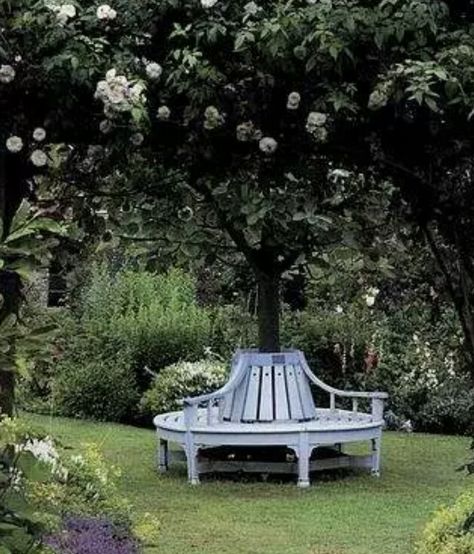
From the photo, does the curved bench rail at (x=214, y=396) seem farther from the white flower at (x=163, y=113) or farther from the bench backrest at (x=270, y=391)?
the white flower at (x=163, y=113)

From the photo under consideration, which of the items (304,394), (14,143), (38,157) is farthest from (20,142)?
(304,394)

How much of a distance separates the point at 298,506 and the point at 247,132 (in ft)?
13.8

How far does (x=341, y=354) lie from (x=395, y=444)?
158cm

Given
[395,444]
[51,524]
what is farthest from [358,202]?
[395,444]

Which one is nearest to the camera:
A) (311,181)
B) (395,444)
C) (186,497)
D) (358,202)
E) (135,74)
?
(135,74)

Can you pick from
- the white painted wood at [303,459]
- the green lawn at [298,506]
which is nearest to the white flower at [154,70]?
the green lawn at [298,506]

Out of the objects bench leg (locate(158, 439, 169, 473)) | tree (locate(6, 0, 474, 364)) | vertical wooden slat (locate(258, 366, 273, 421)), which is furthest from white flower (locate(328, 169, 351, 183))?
bench leg (locate(158, 439, 169, 473))

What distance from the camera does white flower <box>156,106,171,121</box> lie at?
14.0 ft

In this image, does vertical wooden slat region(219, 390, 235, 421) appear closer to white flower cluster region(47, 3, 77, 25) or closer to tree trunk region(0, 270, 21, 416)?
tree trunk region(0, 270, 21, 416)

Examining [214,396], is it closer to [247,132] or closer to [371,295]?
[371,295]

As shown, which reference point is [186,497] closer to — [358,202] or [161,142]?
[358,202]

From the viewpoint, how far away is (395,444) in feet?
35.6

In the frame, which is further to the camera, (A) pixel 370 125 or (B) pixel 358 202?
(B) pixel 358 202

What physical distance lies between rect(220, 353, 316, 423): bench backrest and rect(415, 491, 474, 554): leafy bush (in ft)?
13.1
